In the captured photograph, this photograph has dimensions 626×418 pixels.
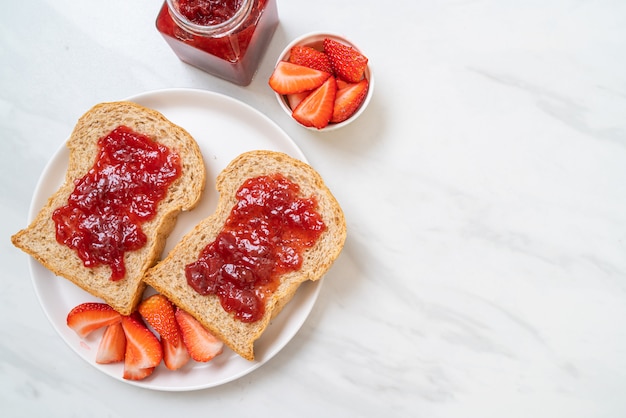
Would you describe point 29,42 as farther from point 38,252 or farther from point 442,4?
point 442,4

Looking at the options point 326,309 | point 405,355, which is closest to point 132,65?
point 326,309

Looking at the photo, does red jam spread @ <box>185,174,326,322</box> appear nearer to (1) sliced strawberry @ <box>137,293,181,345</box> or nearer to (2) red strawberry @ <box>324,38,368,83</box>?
(1) sliced strawberry @ <box>137,293,181,345</box>

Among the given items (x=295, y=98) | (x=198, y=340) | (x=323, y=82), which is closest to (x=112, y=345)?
(x=198, y=340)

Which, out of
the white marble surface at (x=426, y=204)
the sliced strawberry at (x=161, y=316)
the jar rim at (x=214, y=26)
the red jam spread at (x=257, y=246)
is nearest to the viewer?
the jar rim at (x=214, y=26)

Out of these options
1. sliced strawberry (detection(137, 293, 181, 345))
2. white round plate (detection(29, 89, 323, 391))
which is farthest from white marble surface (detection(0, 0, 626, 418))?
sliced strawberry (detection(137, 293, 181, 345))

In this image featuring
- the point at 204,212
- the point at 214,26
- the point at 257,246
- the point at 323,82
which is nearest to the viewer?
the point at 214,26

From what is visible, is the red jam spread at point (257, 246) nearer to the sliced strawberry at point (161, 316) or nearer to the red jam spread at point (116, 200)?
the sliced strawberry at point (161, 316)

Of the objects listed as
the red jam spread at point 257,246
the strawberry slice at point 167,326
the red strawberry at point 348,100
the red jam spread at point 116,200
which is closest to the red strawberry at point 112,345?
the strawberry slice at point 167,326

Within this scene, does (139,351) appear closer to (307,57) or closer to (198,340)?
(198,340)
